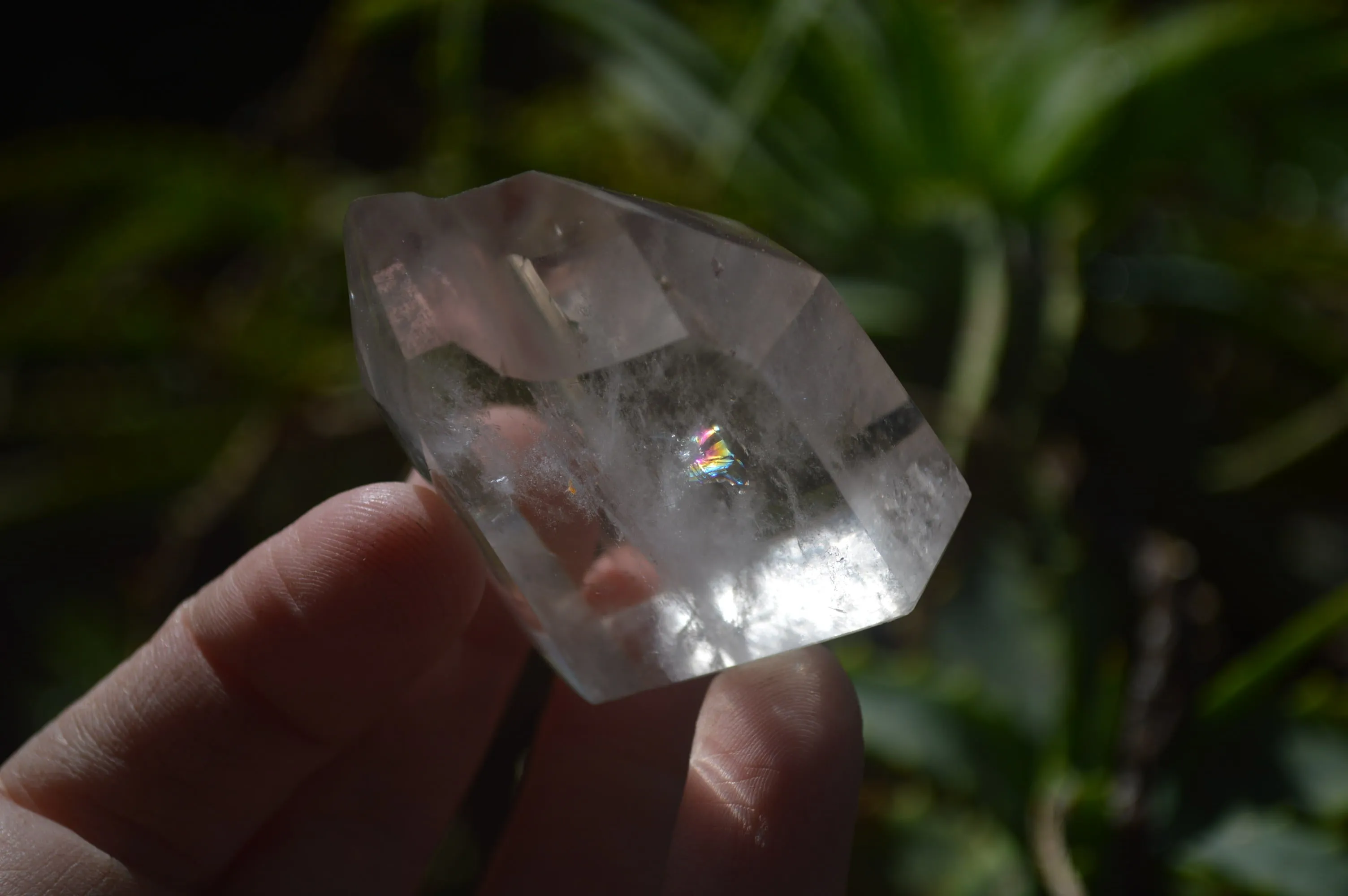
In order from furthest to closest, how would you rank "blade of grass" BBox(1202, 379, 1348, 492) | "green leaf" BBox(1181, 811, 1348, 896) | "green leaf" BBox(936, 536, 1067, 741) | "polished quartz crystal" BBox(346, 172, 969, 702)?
"blade of grass" BBox(1202, 379, 1348, 492), "green leaf" BBox(936, 536, 1067, 741), "green leaf" BBox(1181, 811, 1348, 896), "polished quartz crystal" BBox(346, 172, 969, 702)

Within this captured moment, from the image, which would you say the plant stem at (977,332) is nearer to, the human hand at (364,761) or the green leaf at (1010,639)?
the green leaf at (1010,639)

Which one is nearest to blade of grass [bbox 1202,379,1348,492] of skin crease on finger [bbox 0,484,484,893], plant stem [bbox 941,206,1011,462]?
plant stem [bbox 941,206,1011,462]

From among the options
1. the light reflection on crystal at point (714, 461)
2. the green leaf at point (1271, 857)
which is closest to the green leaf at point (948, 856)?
the green leaf at point (1271, 857)

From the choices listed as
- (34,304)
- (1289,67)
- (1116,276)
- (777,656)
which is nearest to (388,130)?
(34,304)

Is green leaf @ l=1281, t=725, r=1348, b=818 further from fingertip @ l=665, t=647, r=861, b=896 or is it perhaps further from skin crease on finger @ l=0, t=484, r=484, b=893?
skin crease on finger @ l=0, t=484, r=484, b=893

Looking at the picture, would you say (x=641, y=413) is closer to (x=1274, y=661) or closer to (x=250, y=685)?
(x=250, y=685)

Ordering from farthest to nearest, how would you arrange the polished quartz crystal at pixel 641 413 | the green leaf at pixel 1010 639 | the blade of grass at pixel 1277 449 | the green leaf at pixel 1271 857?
the blade of grass at pixel 1277 449, the green leaf at pixel 1010 639, the green leaf at pixel 1271 857, the polished quartz crystal at pixel 641 413
